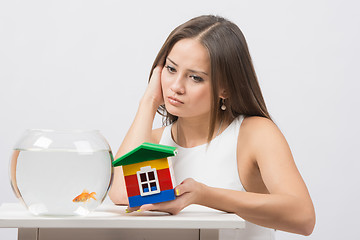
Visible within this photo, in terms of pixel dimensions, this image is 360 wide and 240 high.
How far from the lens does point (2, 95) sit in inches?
135

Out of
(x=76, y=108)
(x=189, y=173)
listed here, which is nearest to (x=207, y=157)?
(x=189, y=173)

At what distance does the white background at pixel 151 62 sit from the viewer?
133 inches

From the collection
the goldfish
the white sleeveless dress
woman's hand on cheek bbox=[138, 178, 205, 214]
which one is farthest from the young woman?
the goldfish

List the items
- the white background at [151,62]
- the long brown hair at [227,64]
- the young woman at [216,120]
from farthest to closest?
the white background at [151,62]
the long brown hair at [227,64]
the young woman at [216,120]

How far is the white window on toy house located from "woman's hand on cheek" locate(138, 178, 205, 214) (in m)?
0.03

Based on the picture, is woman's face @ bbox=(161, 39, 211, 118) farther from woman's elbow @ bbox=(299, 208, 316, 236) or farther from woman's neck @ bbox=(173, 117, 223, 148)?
woman's elbow @ bbox=(299, 208, 316, 236)

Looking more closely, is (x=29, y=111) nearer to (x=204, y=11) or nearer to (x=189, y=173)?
(x=204, y=11)

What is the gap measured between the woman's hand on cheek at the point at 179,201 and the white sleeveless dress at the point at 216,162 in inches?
28.8

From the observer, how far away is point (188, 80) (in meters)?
1.76

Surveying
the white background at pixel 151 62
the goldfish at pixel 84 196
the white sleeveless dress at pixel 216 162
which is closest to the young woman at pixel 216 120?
the white sleeveless dress at pixel 216 162

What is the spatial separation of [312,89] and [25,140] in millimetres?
2605

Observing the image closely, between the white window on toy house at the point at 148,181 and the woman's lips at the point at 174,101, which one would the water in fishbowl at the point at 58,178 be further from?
the woman's lips at the point at 174,101

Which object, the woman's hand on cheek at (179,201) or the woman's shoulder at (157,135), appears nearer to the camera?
the woman's hand on cheek at (179,201)

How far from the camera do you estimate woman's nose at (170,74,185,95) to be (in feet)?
5.71
